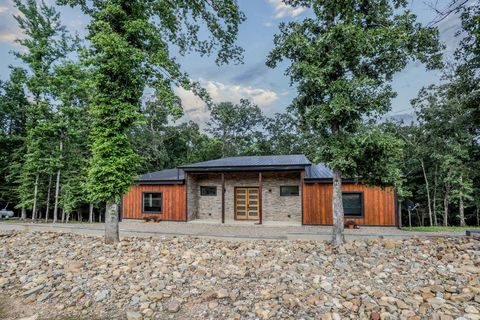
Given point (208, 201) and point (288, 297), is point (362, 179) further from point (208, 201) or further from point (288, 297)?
point (208, 201)

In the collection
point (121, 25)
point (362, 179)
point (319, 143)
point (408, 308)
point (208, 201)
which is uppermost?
point (121, 25)

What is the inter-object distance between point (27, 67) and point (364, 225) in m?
21.7

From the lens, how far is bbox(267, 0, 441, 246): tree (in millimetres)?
5449

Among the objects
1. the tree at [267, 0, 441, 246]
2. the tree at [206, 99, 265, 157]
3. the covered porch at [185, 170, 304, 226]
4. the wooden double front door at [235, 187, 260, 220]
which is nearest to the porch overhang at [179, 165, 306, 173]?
the covered porch at [185, 170, 304, 226]

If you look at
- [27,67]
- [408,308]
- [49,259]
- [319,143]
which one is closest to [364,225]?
[319,143]

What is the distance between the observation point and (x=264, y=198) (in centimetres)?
1252

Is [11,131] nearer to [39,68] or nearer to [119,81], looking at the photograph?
[39,68]

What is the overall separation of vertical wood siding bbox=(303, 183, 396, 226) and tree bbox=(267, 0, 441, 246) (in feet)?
15.2

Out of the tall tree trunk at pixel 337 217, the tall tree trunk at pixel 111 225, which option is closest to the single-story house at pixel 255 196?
the tall tree trunk at pixel 337 217

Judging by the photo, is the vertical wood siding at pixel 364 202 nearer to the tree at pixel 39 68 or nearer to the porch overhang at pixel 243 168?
the porch overhang at pixel 243 168

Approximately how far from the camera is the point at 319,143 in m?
6.25

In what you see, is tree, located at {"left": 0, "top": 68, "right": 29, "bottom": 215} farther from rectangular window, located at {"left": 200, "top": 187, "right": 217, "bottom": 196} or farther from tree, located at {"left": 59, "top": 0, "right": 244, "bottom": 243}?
tree, located at {"left": 59, "top": 0, "right": 244, "bottom": 243}

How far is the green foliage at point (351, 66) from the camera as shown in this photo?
545 cm

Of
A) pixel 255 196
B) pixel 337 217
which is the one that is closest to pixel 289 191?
pixel 255 196
